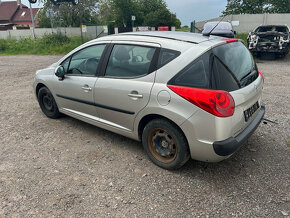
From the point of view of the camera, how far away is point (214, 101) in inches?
94.7

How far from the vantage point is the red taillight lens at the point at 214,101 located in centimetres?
242

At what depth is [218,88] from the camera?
248cm

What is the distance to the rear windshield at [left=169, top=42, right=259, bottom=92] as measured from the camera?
99.3 inches

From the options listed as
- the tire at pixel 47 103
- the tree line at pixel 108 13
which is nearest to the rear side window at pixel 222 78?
the tire at pixel 47 103

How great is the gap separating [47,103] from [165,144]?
9.56ft

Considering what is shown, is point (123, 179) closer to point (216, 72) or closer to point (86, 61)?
point (216, 72)

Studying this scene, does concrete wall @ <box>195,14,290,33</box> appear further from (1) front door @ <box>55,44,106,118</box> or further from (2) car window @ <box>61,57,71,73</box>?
(1) front door @ <box>55,44,106,118</box>

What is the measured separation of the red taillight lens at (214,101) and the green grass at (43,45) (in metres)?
17.3

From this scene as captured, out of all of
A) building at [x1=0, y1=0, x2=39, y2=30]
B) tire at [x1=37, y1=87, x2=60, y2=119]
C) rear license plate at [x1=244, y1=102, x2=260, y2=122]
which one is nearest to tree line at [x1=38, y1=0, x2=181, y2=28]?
building at [x1=0, y1=0, x2=39, y2=30]

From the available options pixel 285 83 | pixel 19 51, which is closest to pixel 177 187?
pixel 285 83

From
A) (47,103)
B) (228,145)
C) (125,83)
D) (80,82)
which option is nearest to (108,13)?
(47,103)

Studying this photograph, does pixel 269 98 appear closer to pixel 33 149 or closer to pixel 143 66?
pixel 143 66

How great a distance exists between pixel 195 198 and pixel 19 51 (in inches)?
832

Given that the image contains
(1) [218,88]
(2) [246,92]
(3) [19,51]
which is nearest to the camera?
(1) [218,88]
